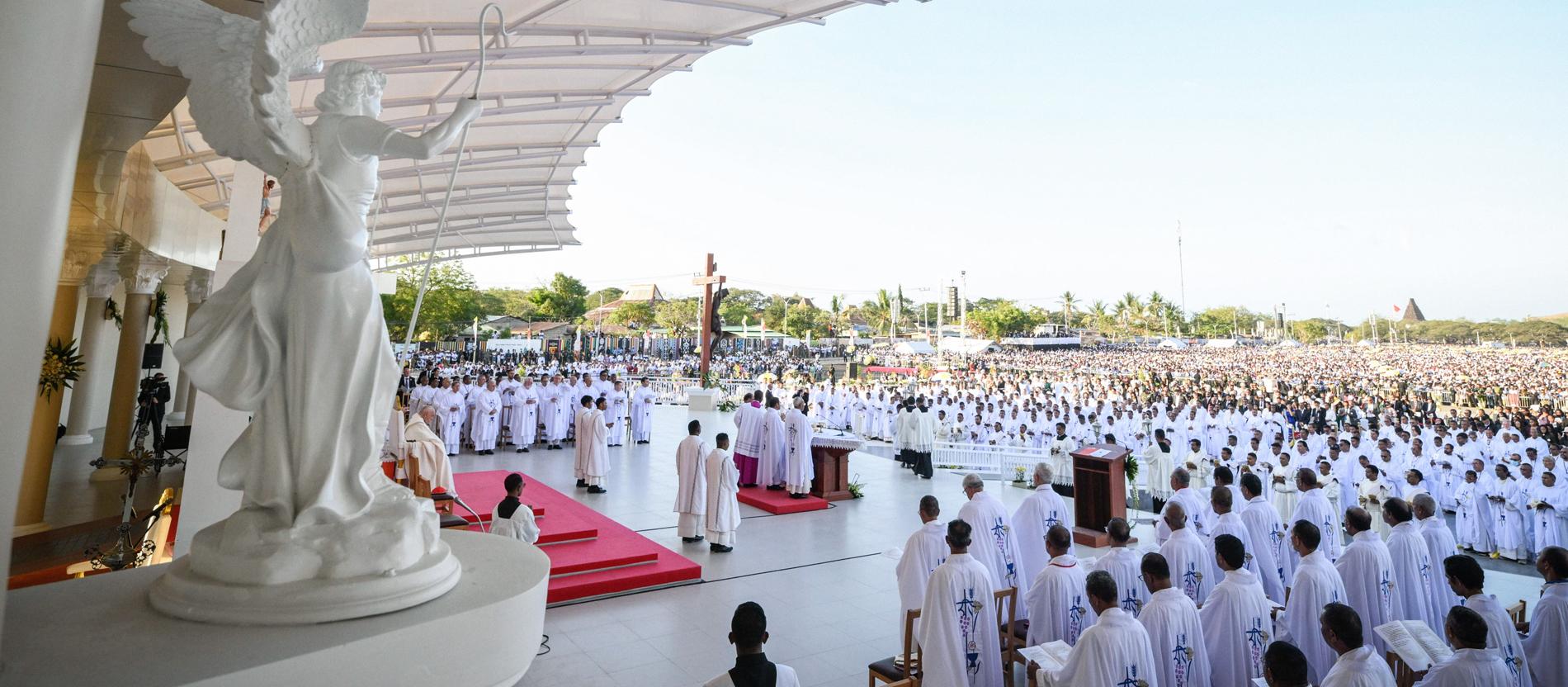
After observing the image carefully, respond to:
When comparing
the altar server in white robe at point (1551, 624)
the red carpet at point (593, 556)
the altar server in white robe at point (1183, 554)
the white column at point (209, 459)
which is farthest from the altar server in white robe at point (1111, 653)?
the white column at point (209, 459)

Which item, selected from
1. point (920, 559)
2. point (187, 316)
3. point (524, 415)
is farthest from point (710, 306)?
point (920, 559)

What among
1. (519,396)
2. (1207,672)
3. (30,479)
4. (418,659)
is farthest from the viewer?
(519,396)

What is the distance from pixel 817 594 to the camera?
6.81 meters

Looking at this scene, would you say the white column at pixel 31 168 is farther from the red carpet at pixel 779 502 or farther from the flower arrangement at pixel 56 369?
the red carpet at pixel 779 502

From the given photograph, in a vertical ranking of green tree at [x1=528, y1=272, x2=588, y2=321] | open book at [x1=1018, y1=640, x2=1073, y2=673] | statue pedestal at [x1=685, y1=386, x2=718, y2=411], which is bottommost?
open book at [x1=1018, y1=640, x2=1073, y2=673]

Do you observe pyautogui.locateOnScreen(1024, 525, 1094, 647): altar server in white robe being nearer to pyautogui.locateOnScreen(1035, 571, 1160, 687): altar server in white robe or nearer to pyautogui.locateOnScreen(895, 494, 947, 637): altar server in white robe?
pyautogui.locateOnScreen(895, 494, 947, 637): altar server in white robe

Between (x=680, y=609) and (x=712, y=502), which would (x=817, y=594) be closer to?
(x=680, y=609)

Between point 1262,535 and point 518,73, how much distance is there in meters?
10.0

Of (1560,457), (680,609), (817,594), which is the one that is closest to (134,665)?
(680,609)

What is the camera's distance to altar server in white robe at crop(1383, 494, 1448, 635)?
5.38 m

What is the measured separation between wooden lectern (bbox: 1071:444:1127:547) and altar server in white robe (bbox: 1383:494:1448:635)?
298cm

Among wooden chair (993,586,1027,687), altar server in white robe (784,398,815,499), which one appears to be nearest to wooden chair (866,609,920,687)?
wooden chair (993,586,1027,687)

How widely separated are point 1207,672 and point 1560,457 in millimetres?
9833

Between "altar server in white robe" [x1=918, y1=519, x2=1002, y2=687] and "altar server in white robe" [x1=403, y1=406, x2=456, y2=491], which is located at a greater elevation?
"altar server in white robe" [x1=403, y1=406, x2=456, y2=491]
